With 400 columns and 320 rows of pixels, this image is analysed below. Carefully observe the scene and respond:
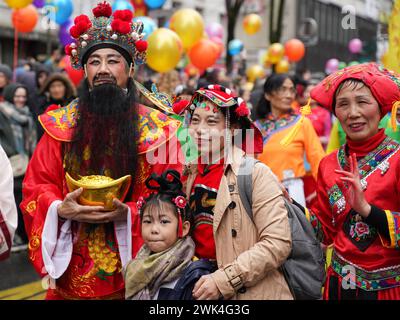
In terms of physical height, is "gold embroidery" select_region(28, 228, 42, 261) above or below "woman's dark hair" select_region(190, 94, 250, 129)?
below

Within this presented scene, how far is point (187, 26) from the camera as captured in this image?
10047 millimetres

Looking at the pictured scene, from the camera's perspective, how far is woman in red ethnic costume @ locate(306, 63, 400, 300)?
274cm

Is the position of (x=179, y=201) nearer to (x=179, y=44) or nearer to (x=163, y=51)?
(x=163, y=51)

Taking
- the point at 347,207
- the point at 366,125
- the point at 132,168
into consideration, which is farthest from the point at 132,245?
the point at 366,125

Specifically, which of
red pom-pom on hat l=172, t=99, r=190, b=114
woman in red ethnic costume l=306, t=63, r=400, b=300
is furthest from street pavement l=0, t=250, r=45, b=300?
woman in red ethnic costume l=306, t=63, r=400, b=300

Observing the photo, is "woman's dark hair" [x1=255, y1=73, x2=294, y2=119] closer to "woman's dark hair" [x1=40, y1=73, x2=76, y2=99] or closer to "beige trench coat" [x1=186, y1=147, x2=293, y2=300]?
"woman's dark hair" [x1=40, y1=73, x2=76, y2=99]

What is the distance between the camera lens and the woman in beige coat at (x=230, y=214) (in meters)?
2.64

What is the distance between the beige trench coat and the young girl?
15 cm

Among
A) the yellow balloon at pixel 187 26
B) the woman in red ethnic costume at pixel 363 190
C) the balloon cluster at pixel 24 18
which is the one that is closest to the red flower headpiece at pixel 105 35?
the woman in red ethnic costume at pixel 363 190

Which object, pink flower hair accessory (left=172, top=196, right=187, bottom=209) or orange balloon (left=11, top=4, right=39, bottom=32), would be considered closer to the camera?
pink flower hair accessory (left=172, top=196, right=187, bottom=209)

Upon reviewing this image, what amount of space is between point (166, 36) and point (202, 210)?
217 inches

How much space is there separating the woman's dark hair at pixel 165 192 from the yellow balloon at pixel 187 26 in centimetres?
743

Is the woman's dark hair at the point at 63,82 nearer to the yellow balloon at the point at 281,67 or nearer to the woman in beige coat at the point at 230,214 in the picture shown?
the woman in beige coat at the point at 230,214

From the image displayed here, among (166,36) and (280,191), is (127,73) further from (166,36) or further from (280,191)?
(166,36)
